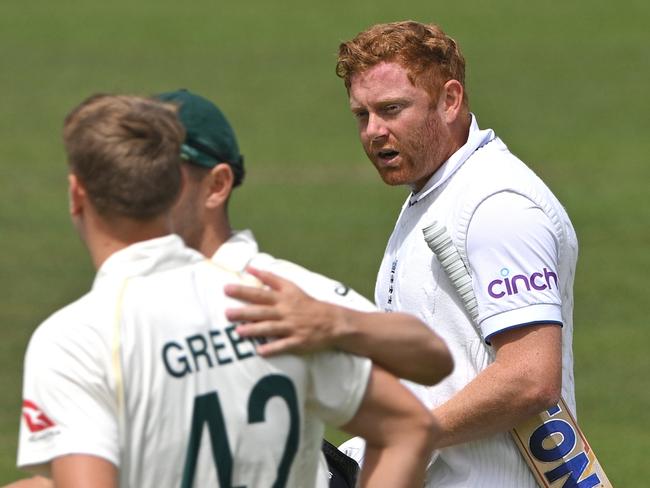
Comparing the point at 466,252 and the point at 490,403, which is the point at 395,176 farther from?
the point at 490,403

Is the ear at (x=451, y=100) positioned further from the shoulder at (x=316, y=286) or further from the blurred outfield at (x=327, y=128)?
the blurred outfield at (x=327, y=128)

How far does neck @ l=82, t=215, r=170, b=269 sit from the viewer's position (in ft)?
12.2

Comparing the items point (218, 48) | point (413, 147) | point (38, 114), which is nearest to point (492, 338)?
point (413, 147)

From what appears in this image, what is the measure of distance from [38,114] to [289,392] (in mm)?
23935

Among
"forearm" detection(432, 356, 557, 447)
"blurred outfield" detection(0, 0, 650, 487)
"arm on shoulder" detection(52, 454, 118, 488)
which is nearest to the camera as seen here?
"arm on shoulder" detection(52, 454, 118, 488)

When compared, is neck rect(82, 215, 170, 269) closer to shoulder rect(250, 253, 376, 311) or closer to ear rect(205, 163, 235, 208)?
ear rect(205, 163, 235, 208)

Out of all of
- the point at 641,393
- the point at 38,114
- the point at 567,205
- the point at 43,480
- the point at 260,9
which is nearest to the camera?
the point at 43,480

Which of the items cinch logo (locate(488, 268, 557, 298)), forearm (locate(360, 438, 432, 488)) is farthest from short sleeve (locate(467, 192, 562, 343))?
forearm (locate(360, 438, 432, 488))

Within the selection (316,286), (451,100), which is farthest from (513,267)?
(316,286)

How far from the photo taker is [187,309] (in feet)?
12.1

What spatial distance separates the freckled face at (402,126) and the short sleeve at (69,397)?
2106 mm

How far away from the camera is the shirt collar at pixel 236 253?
3.99 m

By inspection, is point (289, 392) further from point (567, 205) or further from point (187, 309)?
point (567, 205)

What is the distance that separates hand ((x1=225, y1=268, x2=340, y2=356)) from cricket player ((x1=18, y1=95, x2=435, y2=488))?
4cm
